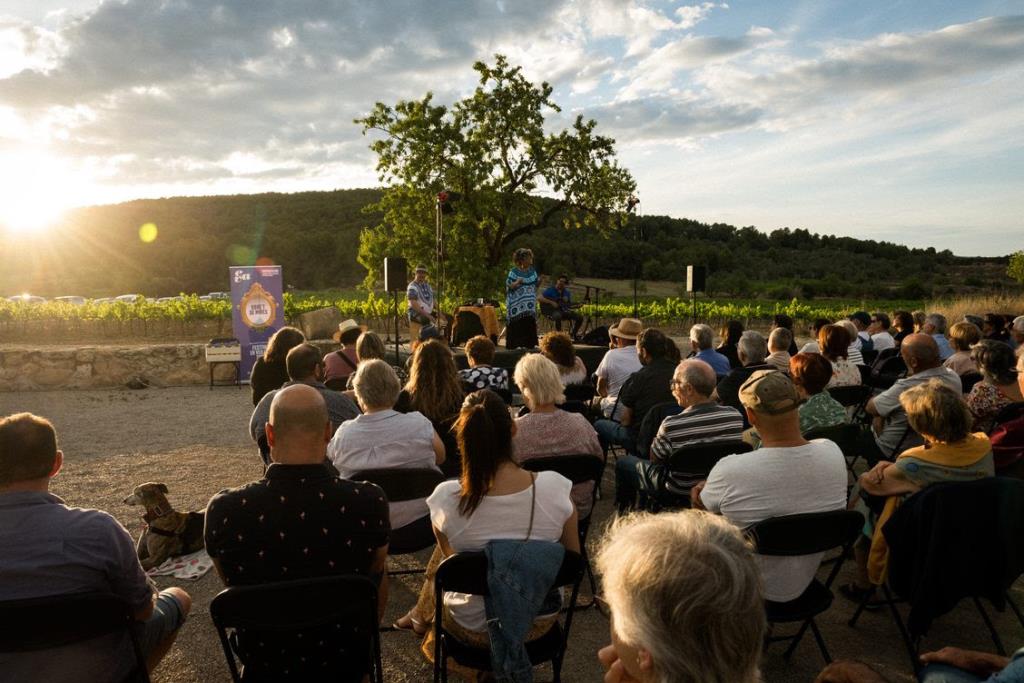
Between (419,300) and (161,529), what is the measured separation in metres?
6.46

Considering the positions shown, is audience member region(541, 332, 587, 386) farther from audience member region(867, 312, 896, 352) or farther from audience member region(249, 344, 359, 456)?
audience member region(867, 312, 896, 352)

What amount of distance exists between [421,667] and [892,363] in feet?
18.3

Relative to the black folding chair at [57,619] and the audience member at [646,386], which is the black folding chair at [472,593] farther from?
the audience member at [646,386]

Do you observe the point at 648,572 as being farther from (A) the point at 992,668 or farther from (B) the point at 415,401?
(B) the point at 415,401

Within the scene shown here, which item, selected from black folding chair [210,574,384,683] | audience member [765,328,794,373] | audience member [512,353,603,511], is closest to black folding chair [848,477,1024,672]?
audience member [512,353,603,511]

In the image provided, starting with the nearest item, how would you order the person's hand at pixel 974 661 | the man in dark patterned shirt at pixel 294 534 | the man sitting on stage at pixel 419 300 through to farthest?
the person's hand at pixel 974 661, the man in dark patterned shirt at pixel 294 534, the man sitting on stage at pixel 419 300

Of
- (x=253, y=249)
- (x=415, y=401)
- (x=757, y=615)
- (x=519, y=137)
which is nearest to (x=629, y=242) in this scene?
(x=519, y=137)

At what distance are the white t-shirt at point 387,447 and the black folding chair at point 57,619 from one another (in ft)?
4.26

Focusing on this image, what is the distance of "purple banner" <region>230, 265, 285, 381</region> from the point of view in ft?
33.8

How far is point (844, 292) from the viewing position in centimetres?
3334

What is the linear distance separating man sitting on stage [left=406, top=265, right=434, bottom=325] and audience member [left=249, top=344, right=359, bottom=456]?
5893 millimetres

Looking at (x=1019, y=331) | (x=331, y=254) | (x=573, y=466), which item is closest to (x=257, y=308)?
(x=573, y=466)

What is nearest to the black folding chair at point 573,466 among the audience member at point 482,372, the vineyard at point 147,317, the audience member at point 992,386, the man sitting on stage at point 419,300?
the audience member at point 482,372

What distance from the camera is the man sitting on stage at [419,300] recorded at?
32.5ft
